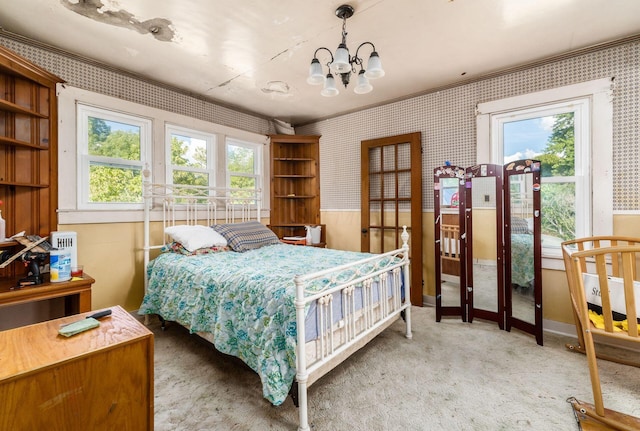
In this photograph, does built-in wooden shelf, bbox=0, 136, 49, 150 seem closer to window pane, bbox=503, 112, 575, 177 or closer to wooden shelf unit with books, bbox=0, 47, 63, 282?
wooden shelf unit with books, bbox=0, 47, 63, 282

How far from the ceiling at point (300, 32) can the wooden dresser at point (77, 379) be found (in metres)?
2.10

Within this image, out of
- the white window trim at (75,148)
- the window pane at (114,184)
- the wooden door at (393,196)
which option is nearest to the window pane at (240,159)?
the white window trim at (75,148)

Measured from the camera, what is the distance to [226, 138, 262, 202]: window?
3953 millimetres

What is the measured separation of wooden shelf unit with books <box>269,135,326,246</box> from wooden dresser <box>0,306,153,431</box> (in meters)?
3.20

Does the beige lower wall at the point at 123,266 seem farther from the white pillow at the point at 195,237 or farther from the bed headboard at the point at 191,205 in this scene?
the white pillow at the point at 195,237

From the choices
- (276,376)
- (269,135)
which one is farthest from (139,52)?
(276,376)

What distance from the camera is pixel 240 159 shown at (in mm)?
4090

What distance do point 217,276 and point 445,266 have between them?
230 centimetres

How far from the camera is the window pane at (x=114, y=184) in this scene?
2.80 m

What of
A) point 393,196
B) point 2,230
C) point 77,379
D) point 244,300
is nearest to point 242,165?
point 393,196

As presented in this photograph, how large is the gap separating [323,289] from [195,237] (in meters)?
1.78

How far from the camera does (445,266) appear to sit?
304 centimetres

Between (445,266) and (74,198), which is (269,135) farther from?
(445,266)

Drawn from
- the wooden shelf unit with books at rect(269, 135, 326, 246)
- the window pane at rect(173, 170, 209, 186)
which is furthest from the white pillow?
the wooden shelf unit with books at rect(269, 135, 326, 246)
